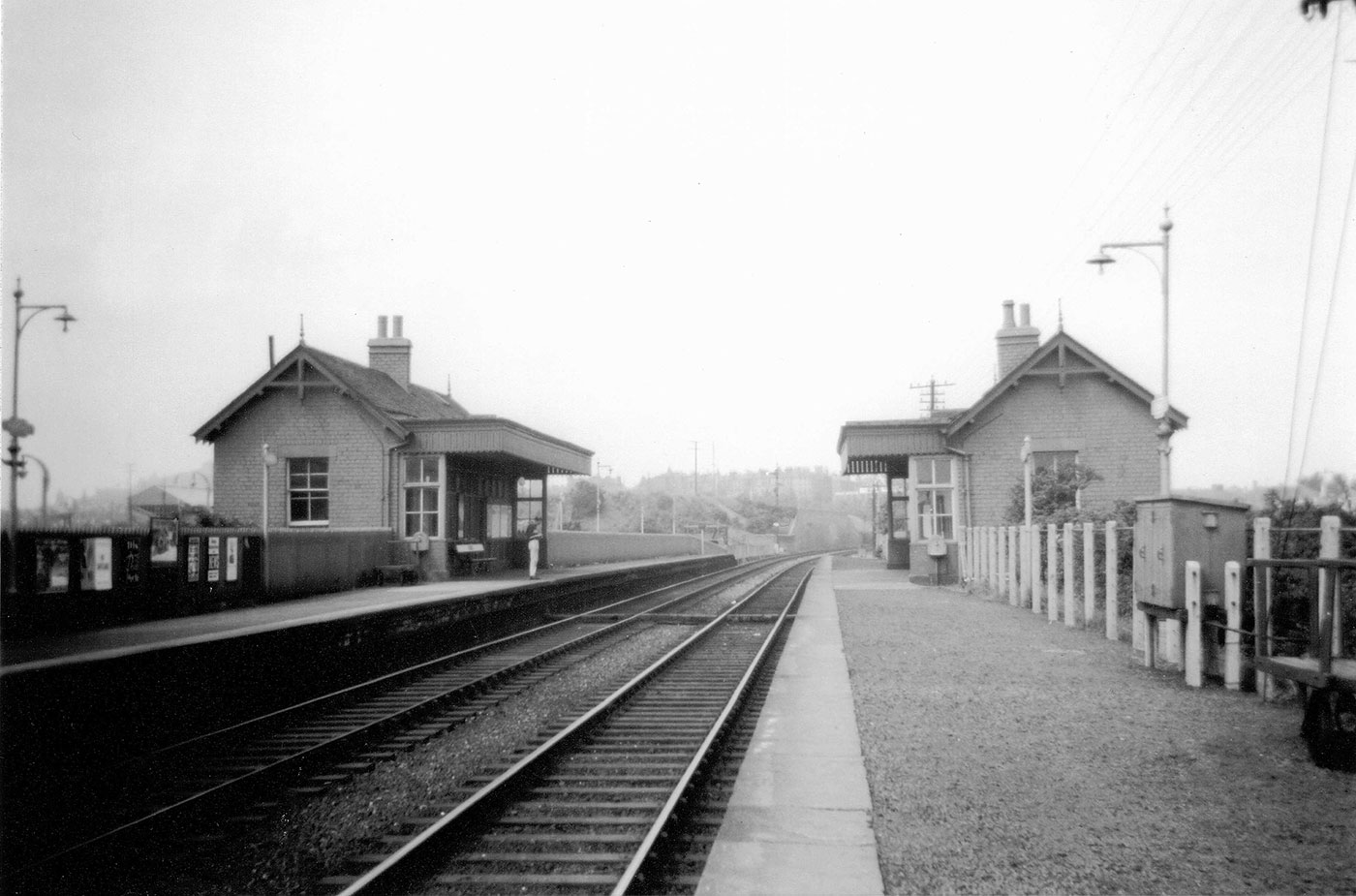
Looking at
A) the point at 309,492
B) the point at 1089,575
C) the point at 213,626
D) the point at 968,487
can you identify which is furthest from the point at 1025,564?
the point at 309,492

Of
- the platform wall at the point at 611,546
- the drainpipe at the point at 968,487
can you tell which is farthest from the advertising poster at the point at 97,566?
the drainpipe at the point at 968,487

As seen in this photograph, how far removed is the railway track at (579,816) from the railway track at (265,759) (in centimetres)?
118

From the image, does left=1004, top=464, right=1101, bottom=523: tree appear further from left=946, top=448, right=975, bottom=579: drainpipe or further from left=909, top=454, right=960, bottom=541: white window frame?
left=909, top=454, right=960, bottom=541: white window frame

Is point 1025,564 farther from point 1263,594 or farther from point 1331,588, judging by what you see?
point 1331,588

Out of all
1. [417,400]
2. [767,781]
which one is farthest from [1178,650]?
[417,400]

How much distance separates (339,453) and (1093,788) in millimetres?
21203

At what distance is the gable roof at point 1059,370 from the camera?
81.5 feet

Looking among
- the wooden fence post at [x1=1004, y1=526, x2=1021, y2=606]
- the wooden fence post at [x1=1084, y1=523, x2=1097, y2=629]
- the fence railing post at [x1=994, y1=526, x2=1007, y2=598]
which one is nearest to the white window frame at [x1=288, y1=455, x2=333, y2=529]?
the fence railing post at [x1=994, y1=526, x2=1007, y2=598]

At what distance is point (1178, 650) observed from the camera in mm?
9180

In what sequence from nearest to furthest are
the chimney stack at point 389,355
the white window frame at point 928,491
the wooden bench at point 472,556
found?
the wooden bench at point 472,556 → the white window frame at point 928,491 → the chimney stack at point 389,355

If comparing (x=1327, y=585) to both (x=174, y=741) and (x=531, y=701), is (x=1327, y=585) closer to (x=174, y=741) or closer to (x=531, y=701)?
(x=531, y=701)

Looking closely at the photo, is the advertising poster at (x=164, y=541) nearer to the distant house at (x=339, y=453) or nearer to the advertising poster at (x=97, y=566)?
the advertising poster at (x=97, y=566)

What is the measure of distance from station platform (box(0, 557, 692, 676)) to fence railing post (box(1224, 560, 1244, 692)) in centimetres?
806

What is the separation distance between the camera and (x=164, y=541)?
1434 cm
